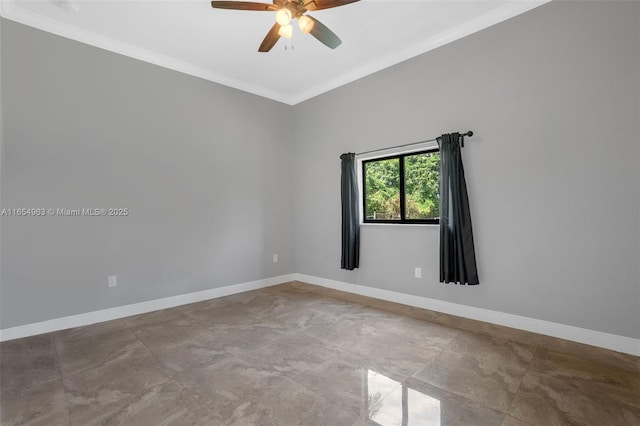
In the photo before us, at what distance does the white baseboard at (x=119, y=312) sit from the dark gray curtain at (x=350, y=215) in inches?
57.1

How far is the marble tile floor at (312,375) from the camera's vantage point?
164cm

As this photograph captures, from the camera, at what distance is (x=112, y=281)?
321 centimetres

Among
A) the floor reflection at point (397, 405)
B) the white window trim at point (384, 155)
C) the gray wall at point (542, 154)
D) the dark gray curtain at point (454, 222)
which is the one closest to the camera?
the floor reflection at point (397, 405)

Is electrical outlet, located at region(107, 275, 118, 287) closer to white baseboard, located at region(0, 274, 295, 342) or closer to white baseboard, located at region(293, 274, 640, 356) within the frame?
white baseboard, located at region(0, 274, 295, 342)

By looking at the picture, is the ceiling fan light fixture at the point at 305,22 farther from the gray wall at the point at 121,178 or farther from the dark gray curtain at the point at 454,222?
the gray wall at the point at 121,178

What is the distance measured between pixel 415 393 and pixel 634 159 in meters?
2.44

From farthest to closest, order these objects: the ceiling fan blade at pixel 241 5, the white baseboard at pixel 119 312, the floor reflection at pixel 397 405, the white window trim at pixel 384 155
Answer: the white window trim at pixel 384 155, the white baseboard at pixel 119 312, the ceiling fan blade at pixel 241 5, the floor reflection at pixel 397 405

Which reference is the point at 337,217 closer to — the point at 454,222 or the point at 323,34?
the point at 454,222

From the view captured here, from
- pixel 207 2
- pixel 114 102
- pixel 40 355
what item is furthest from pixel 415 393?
pixel 114 102

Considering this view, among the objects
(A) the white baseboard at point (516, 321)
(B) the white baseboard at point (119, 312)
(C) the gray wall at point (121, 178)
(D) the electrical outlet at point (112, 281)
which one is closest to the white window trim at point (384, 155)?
(A) the white baseboard at point (516, 321)

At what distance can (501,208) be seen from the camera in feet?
9.50

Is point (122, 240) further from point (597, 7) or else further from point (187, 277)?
point (597, 7)

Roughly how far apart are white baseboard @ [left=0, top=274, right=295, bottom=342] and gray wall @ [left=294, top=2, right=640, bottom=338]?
2.18 metres

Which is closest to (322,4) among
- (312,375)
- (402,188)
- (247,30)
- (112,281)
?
(247,30)
